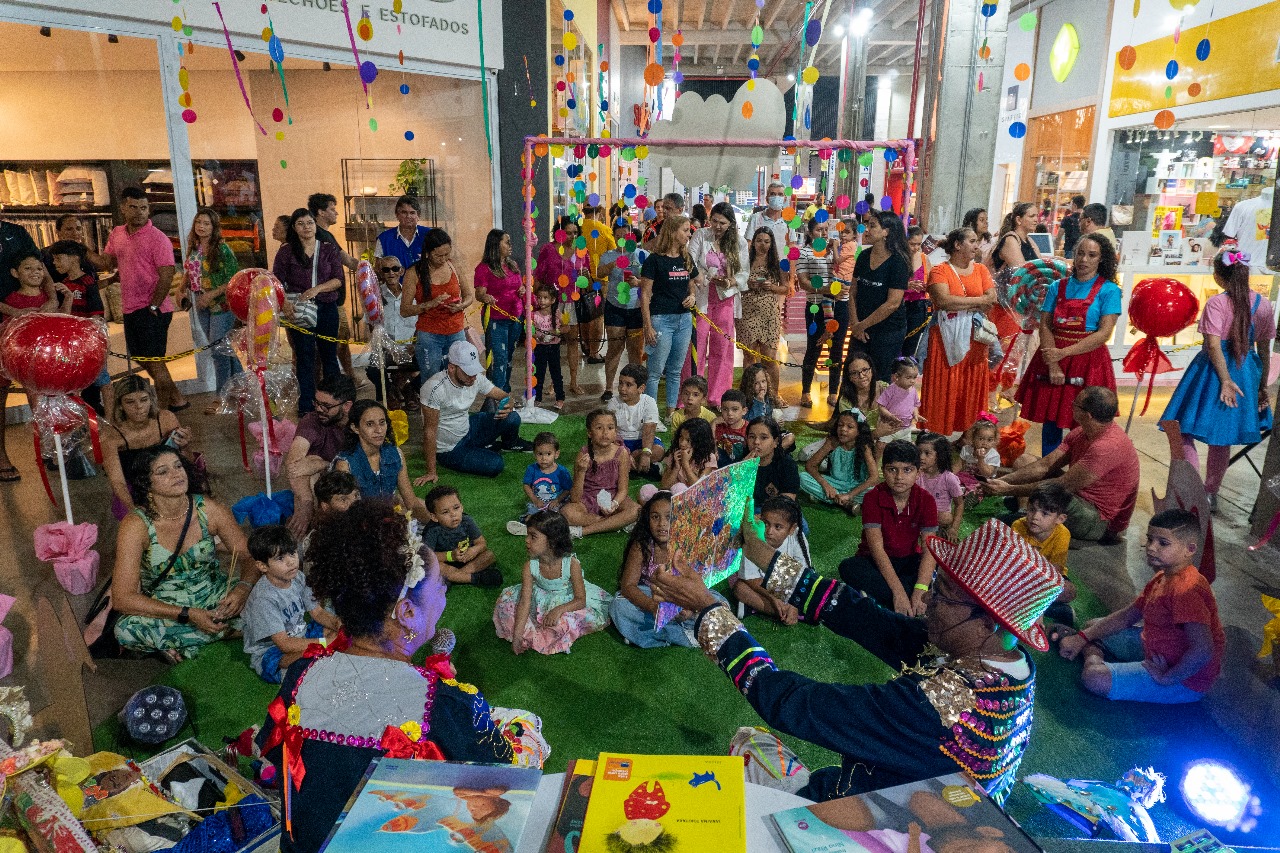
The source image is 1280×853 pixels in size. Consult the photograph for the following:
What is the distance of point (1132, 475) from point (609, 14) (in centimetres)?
1568

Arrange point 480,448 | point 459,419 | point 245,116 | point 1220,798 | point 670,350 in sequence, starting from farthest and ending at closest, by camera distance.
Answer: point 245,116
point 670,350
point 480,448
point 459,419
point 1220,798

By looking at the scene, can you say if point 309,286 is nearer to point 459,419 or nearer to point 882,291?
point 459,419

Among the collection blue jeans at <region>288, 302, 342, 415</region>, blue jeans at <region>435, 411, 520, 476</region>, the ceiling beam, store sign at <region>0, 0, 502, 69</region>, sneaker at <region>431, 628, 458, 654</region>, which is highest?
the ceiling beam

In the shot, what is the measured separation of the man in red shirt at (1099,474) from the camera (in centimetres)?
460

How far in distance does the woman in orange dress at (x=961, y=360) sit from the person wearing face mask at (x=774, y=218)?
5.16 ft

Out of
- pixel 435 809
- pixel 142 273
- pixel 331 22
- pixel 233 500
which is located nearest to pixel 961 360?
pixel 233 500

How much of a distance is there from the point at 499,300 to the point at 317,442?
8.39 feet

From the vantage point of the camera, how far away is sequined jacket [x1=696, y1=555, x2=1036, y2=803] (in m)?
1.92

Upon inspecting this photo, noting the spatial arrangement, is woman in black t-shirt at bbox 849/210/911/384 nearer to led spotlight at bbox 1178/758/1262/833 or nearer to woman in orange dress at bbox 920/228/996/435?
woman in orange dress at bbox 920/228/996/435

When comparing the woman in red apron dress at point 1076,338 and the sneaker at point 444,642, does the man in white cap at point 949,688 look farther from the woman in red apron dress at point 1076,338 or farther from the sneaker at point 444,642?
the woman in red apron dress at point 1076,338

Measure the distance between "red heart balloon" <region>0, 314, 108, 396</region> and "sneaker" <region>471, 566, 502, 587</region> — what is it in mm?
1947

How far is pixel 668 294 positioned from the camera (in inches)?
261

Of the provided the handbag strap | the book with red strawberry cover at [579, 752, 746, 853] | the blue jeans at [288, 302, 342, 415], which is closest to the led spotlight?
the book with red strawberry cover at [579, 752, 746, 853]

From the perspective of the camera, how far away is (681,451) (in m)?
4.84
